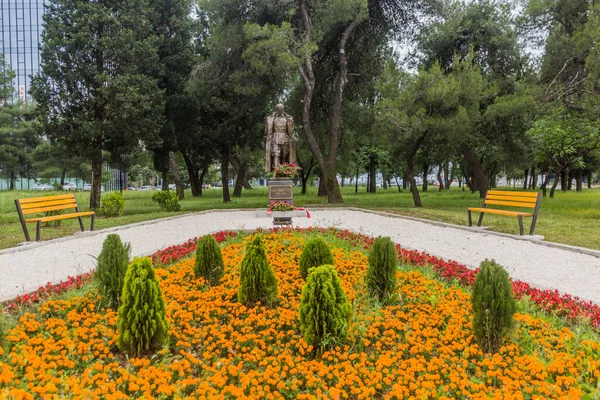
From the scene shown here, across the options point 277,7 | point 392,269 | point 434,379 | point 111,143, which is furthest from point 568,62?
point 111,143

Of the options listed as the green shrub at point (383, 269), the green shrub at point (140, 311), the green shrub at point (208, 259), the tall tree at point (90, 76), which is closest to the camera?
the green shrub at point (140, 311)

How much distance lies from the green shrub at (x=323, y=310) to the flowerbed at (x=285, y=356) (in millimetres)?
109

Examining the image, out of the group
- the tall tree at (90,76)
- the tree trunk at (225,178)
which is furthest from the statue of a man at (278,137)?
the tree trunk at (225,178)

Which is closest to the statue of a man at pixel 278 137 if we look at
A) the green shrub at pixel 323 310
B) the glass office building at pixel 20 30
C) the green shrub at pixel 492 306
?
the green shrub at pixel 323 310

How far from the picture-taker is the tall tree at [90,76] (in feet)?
47.8

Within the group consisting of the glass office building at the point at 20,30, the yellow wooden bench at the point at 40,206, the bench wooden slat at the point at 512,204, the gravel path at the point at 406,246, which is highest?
the glass office building at the point at 20,30

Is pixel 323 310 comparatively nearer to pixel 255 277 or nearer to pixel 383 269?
pixel 255 277

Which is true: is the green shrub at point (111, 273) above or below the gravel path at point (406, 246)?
above

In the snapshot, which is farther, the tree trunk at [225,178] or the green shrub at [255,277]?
the tree trunk at [225,178]

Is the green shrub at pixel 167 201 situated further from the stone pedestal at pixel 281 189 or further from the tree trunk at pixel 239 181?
the tree trunk at pixel 239 181

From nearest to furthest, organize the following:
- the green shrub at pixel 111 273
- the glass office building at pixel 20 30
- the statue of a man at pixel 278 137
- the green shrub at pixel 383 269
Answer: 1. the green shrub at pixel 111 273
2. the green shrub at pixel 383 269
3. the statue of a man at pixel 278 137
4. the glass office building at pixel 20 30

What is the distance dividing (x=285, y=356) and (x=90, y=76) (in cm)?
1517

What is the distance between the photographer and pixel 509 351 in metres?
3.29

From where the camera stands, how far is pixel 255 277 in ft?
14.0
